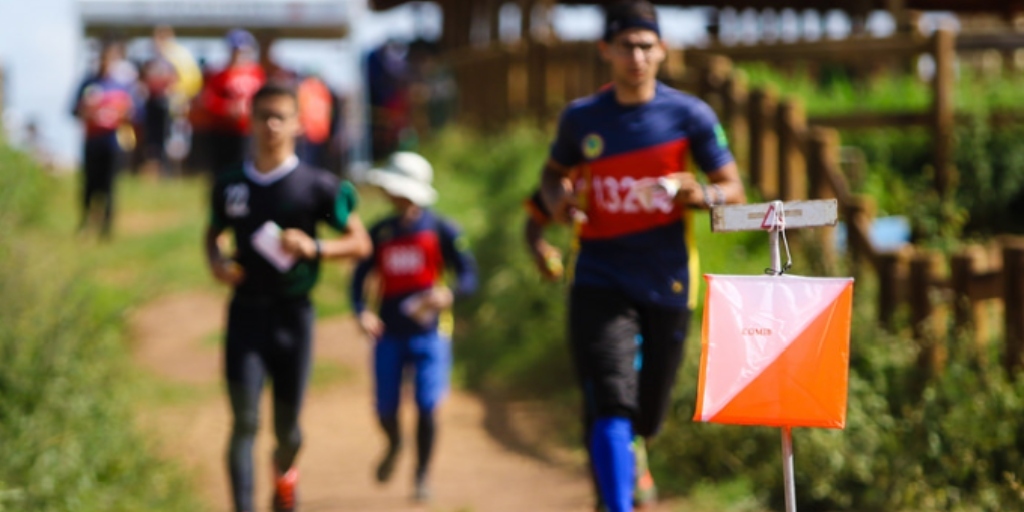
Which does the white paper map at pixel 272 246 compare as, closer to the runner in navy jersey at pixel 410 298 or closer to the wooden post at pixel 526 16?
the runner in navy jersey at pixel 410 298

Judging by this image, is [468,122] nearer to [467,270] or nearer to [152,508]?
[467,270]

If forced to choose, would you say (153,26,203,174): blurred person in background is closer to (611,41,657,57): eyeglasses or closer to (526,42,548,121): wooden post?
(526,42,548,121): wooden post

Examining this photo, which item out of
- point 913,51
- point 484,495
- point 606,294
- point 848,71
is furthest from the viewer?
point 848,71

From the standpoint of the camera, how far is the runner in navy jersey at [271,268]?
22.4ft

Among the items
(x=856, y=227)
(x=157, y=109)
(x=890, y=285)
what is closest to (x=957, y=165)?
(x=856, y=227)

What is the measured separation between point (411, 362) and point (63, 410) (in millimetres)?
1895

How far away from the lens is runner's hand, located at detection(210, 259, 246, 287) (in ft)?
22.6

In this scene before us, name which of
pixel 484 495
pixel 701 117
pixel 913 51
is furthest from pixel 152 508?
pixel 913 51

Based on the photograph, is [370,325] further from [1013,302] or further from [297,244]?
[1013,302]

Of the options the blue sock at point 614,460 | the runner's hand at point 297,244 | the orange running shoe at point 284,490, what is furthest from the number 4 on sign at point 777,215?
the orange running shoe at point 284,490

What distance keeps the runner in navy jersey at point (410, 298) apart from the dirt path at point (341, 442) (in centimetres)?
41

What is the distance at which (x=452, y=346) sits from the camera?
1234 cm

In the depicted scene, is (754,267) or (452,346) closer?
(754,267)

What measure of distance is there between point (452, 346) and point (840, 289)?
8.07 m
